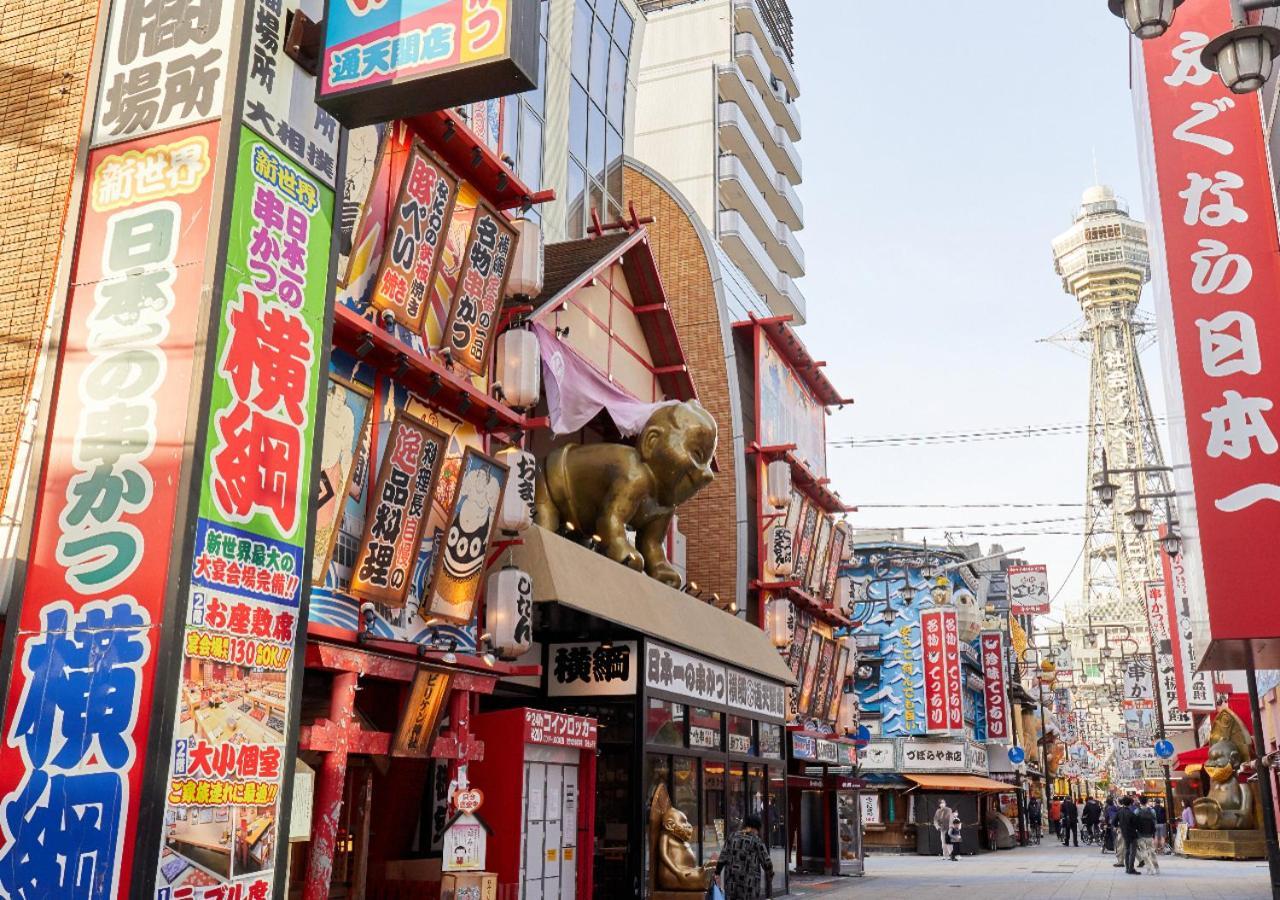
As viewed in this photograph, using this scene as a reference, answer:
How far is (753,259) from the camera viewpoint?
6306 cm

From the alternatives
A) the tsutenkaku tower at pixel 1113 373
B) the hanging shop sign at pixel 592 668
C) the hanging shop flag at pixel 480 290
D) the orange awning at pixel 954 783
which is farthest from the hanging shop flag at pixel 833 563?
the tsutenkaku tower at pixel 1113 373

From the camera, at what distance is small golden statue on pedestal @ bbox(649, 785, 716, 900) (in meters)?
18.0

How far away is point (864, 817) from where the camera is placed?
1801 inches

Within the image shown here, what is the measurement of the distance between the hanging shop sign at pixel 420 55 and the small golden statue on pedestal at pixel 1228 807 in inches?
1344

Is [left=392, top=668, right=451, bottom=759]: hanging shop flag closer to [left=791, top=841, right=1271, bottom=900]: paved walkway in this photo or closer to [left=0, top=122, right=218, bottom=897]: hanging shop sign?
[left=0, top=122, right=218, bottom=897]: hanging shop sign

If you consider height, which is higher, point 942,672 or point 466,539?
point 942,672

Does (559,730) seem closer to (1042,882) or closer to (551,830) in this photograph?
(551,830)

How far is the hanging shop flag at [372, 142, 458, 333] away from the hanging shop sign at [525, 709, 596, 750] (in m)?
5.49

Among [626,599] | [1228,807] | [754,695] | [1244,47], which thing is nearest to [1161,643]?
[1228,807]

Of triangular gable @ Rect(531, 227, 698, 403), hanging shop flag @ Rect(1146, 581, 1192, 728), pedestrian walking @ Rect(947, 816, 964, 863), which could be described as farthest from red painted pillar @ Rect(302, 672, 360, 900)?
hanging shop flag @ Rect(1146, 581, 1192, 728)

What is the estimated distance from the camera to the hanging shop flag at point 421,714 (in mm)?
13047

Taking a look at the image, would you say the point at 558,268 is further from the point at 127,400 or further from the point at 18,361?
the point at 127,400

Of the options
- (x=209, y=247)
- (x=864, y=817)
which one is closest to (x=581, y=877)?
(x=209, y=247)

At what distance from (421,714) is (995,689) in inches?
1741
